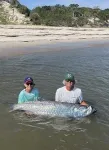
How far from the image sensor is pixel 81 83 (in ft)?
42.4

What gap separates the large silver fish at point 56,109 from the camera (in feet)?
26.0

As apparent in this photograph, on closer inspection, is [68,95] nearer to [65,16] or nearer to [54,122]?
[54,122]

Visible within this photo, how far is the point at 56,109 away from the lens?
26.4ft

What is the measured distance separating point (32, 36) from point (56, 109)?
22923 mm

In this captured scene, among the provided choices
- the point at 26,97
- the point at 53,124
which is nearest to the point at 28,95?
the point at 26,97

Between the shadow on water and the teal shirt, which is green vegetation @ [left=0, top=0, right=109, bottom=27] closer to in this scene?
the teal shirt

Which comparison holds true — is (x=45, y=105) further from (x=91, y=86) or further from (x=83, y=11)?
(x=83, y=11)

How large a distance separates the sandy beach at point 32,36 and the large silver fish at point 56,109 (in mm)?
13270

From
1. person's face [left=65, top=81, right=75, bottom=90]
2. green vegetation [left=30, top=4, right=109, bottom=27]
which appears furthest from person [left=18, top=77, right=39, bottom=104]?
green vegetation [left=30, top=4, right=109, bottom=27]

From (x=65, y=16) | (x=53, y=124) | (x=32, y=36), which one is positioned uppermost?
(x=65, y=16)

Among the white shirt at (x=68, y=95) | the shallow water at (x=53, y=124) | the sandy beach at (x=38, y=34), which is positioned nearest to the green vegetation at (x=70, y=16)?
the sandy beach at (x=38, y=34)

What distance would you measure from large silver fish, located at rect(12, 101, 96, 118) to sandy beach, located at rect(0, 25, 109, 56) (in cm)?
1327

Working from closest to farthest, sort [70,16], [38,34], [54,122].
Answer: [54,122] < [38,34] < [70,16]

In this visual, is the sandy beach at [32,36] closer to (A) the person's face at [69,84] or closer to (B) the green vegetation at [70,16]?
(B) the green vegetation at [70,16]
